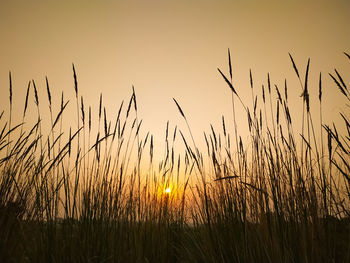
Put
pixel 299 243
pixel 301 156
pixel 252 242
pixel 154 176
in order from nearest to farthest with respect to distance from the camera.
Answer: pixel 299 243 → pixel 252 242 → pixel 301 156 → pixel 154 176

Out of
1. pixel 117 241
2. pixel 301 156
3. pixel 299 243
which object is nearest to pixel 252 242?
pixel 299 243

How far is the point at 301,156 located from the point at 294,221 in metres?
0.46

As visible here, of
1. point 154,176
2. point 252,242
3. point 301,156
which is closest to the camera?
point 252,242

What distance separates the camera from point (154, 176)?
3.00 m

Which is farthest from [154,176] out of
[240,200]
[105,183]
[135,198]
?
[240,200]

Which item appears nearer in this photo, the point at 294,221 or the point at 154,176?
the point at 294,221

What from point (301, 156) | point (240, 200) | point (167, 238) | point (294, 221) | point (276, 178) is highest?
point (301, 156)

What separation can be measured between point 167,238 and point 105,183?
111 cm

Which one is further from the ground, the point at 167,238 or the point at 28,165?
the point at 28,165

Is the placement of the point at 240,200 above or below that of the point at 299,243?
above

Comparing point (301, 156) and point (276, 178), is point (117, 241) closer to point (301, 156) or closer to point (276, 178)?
point (276, 178)

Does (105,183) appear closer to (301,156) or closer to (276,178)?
(276,178)

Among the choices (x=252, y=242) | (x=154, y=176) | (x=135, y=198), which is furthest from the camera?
(x=154, y=176)

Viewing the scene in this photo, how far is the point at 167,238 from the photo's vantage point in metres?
2.54
